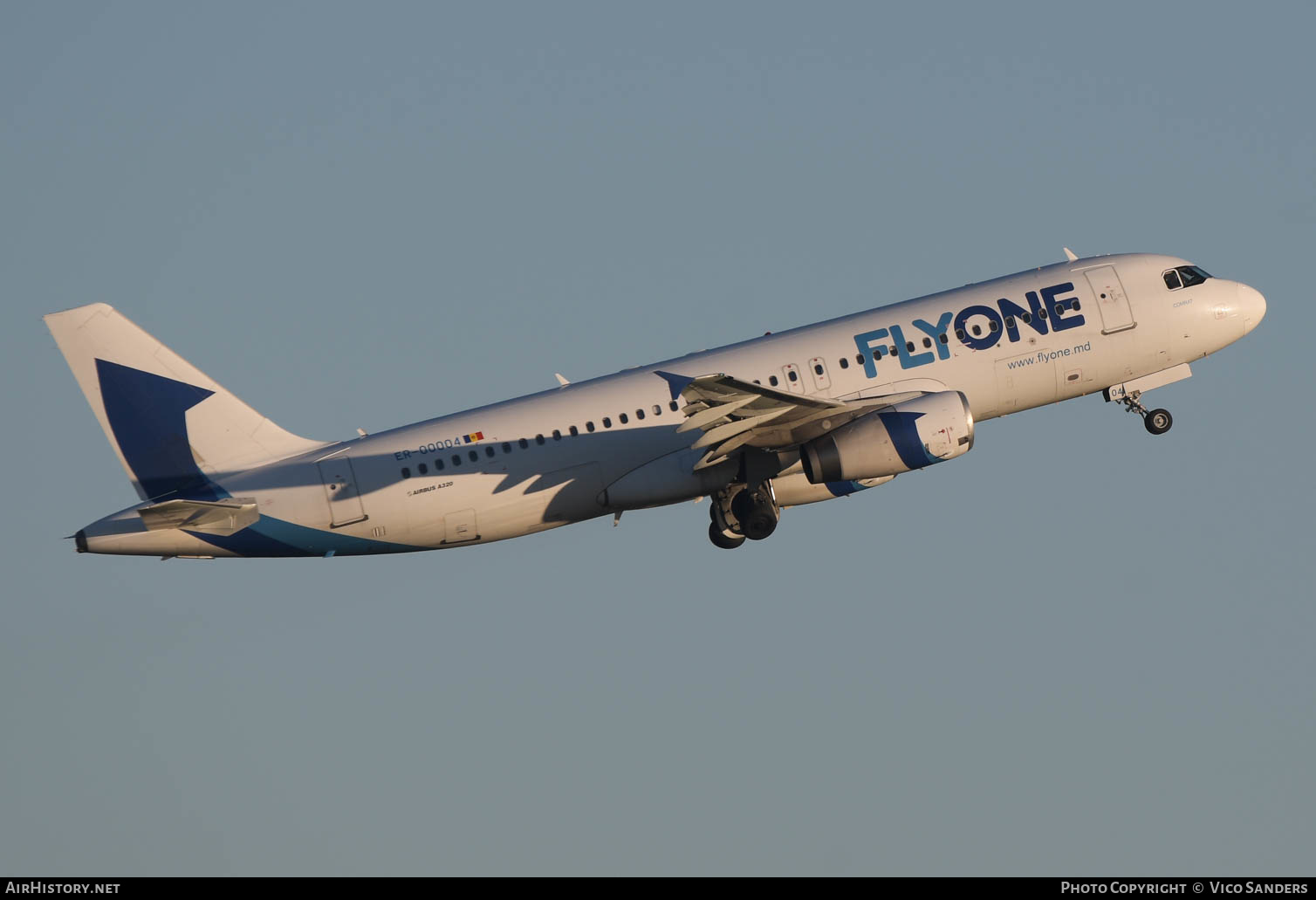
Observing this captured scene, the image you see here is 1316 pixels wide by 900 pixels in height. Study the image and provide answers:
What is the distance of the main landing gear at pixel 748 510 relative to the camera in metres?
52.4

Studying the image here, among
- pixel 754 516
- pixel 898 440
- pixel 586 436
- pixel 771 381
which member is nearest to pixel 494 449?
pixel 586 436

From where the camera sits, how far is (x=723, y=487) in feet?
172

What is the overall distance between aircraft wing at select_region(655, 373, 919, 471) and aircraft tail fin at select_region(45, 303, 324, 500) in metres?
12.7

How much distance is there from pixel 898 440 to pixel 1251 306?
14178mm

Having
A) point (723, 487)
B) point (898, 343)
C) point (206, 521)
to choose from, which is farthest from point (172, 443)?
point (898, 343)

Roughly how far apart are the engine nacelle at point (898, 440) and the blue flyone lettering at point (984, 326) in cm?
210

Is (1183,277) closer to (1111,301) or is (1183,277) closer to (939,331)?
(1111,301)

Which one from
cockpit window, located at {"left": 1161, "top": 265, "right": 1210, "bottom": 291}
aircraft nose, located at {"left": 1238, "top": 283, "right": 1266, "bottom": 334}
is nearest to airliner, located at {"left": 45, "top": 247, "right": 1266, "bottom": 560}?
cockpit window, located at {"left": 1161, "top": 265, "right": 1210, "bottom": 291}

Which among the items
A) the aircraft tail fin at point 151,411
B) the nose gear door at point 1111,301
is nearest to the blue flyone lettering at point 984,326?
the nose gear door at point 1111,301

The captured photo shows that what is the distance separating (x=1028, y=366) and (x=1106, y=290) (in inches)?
145

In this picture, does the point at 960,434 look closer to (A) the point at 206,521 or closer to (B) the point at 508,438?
(B) the point at 508,438

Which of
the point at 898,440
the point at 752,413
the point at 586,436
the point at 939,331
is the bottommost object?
the point at 898,440

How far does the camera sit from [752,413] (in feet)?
161

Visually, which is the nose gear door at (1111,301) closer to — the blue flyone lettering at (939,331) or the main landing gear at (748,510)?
the blue flyone lettering at (939,331)
